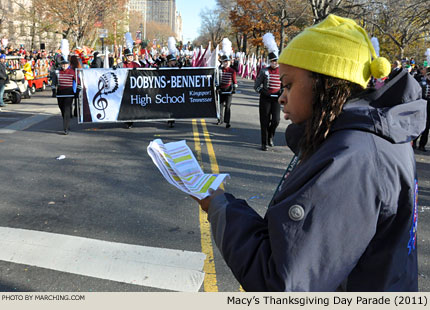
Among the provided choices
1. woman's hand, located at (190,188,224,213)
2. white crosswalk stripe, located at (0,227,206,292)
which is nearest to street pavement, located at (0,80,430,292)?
white crosswalk stripe, located at (0,227,206,292)

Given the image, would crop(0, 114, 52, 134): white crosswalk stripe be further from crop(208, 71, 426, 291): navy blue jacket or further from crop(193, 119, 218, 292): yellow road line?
crop(208, 71, 426, 291): navy blue jacket

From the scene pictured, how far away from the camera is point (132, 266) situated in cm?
368

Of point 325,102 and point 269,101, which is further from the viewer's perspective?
point 269,101

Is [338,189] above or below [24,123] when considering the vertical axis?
above

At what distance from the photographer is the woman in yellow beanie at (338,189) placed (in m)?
1.07

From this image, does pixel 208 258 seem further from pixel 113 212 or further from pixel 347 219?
pixel 347 219

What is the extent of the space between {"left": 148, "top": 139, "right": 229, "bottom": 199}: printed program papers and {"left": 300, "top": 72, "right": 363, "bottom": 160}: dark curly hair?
0.56m

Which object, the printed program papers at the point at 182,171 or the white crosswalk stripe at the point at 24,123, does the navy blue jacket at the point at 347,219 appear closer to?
the printed program papers at the point at 182,171

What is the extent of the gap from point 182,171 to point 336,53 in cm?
92

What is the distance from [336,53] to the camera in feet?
3.90

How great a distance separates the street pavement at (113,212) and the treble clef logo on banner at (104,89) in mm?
1173

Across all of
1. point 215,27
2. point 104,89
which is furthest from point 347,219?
point 215,27

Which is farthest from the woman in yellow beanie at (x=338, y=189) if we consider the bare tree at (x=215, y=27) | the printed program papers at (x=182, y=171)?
the bare tree at (x=215, y=27)

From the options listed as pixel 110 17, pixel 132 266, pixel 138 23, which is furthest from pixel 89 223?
pixel 138 23
